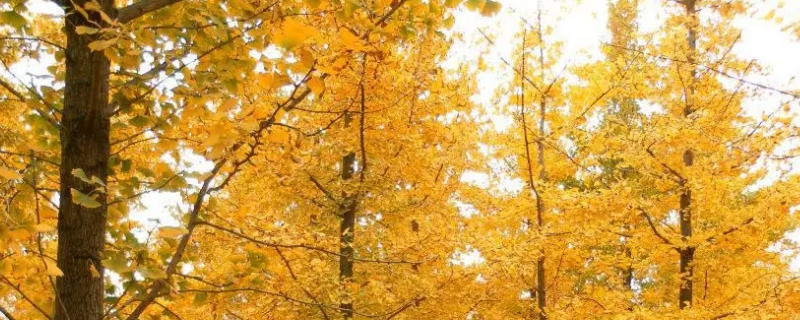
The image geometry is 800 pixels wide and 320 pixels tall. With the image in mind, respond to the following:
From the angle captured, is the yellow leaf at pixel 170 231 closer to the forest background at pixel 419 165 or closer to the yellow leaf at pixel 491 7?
the forest background at pixel 419 165

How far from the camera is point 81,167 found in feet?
7.01

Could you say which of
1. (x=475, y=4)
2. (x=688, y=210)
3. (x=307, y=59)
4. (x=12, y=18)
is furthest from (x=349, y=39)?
(x=688, y=210)

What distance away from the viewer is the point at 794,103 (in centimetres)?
361

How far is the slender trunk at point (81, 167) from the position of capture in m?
2.11

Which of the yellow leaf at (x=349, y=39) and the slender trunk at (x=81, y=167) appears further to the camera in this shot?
the slender trunk at (x=81, y=167)

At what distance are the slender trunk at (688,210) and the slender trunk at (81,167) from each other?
548 centimetres

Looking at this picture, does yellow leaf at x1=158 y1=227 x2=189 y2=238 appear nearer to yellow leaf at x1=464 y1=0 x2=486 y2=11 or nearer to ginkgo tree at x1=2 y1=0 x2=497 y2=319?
ginkgo tree at x1=2 y1=0 x2=497 y2=319

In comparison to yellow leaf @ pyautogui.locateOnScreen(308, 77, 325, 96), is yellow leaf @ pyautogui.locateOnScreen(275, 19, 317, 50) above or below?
below

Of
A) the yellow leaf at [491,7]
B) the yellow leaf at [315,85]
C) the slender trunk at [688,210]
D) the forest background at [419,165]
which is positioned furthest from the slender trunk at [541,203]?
the yellow leaf at [315,85]

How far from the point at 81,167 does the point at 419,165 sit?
403cm

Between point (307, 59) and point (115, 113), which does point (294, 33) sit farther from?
point (115, 113)

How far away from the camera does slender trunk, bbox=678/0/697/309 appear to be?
643cm

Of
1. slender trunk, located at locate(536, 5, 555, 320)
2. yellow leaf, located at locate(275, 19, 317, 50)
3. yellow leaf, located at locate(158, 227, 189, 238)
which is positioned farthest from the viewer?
slender trunk, located at locate(536, 5, 555, 320)

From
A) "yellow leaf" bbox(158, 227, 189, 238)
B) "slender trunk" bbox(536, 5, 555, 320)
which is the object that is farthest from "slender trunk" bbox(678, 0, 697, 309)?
"yellow leaf" bbox(158, 227, 189, 238)
